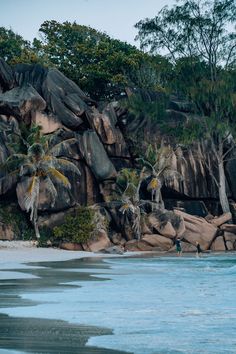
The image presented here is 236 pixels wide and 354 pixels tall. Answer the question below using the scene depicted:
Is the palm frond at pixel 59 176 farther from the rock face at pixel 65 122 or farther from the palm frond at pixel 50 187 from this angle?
the rock face at pixel 65 122

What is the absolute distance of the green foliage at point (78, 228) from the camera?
43938mm

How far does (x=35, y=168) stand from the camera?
145ft

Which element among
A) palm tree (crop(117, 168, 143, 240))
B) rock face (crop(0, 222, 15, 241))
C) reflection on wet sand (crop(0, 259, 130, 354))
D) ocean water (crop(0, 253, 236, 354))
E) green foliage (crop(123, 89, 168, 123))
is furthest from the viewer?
green foliage (crop(123, 89, 168, 123))

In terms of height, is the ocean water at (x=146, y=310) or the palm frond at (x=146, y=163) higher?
the palm frond at (x=146, y=163)

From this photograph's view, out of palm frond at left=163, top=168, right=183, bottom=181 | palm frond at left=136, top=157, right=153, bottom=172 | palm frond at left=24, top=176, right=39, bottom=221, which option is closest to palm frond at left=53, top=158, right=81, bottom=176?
palm frond at left=24, top=176, right=39, bottom=221

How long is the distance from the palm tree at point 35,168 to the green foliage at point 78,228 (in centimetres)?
170

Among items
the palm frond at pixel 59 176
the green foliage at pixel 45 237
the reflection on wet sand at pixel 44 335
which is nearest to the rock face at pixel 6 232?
the green foliage at pixel 45 237

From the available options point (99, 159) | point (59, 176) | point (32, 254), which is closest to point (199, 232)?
point (99, 159)

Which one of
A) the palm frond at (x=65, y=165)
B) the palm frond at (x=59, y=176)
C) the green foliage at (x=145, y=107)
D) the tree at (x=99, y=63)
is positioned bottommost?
the palm frond at (x=59, y=176)

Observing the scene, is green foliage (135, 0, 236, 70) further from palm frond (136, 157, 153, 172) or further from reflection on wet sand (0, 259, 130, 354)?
reflection on wet sand (0, 259, 130, 354)

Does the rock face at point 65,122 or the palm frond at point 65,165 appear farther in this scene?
the rock face at point 65,122

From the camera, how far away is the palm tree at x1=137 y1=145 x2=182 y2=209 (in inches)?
1948

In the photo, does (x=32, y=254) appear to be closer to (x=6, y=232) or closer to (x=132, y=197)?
(x=6, y=232)

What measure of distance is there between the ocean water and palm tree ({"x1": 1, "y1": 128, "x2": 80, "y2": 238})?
2486 centimetres
